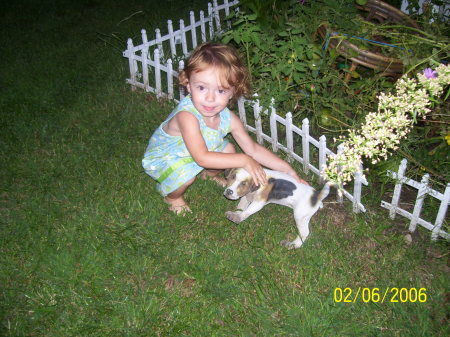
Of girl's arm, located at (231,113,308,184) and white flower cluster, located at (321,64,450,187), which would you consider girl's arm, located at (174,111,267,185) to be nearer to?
girl's arm, located at (231,113,308,184)

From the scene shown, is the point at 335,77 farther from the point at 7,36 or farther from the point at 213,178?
the point at 7,36

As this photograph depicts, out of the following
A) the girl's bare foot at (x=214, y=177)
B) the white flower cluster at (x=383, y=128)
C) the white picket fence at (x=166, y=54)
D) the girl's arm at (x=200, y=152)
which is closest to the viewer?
the white flower cluster at (x=383, y=128)

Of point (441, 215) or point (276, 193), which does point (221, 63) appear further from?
point (441, 215)

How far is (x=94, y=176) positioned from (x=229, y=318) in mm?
1805

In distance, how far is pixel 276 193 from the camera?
2.77 meters

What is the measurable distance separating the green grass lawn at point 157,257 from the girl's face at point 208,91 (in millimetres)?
851

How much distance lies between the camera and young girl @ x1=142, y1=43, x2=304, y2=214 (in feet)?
9.15

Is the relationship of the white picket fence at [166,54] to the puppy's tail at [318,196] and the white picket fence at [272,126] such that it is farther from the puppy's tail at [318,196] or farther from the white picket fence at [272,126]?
the puppy's tail at [318,196]

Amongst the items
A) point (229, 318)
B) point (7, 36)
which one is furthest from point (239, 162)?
point (7, 36)

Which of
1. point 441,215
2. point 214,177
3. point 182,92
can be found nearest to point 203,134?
point 214,177

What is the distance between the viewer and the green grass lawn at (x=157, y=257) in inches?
96.8
